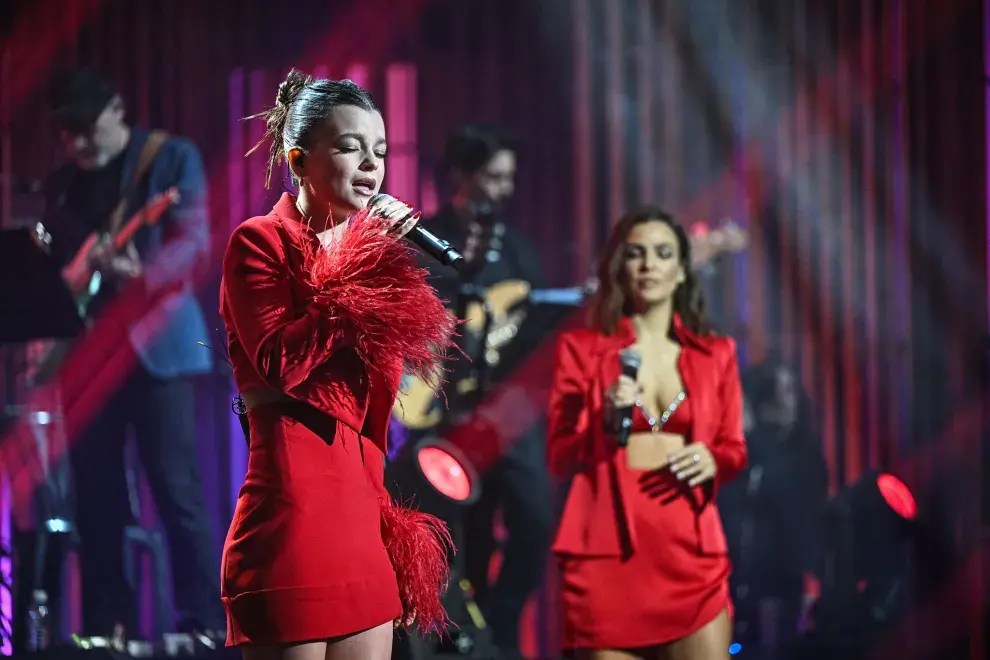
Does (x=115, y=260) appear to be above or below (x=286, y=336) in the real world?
above

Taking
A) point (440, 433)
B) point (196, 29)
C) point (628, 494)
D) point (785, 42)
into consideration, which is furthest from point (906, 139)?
point (196, 29)

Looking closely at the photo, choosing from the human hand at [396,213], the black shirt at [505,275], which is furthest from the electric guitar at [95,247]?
the human hand at [396,213]

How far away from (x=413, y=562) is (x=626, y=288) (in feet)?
5.60

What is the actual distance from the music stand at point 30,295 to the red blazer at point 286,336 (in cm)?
275

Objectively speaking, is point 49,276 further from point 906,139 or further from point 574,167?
point 906,139

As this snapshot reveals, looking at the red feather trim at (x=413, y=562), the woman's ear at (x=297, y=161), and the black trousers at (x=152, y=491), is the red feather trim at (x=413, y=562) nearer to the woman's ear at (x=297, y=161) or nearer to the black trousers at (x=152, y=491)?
the woman's ear at (x=297, y=161)

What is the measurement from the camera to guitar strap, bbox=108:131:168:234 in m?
4.99

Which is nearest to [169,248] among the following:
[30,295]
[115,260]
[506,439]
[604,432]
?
[115,260]

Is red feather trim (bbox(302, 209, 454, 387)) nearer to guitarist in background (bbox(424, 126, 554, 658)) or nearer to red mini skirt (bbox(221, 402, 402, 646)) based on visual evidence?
red mini skirt (bbox(221, 402, 402, 646))

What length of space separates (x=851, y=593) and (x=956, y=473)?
28.4 inches

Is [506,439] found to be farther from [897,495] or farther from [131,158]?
[131,158]

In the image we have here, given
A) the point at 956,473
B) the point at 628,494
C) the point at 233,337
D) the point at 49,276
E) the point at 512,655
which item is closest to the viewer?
the point at 233,337

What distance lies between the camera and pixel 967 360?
17.1ft

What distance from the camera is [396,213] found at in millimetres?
1871
